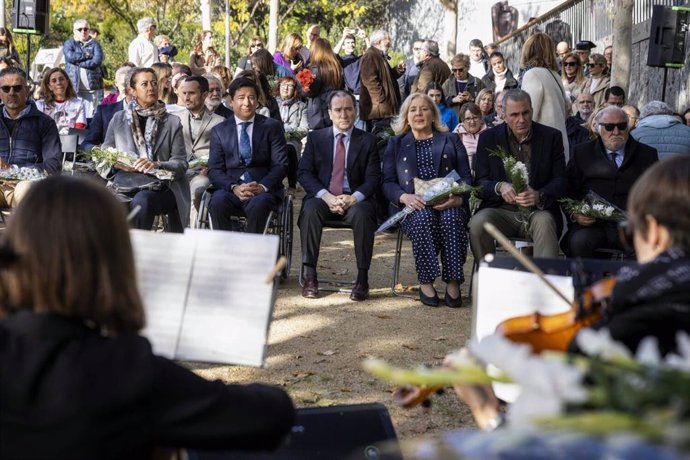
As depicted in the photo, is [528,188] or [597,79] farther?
[597,79]

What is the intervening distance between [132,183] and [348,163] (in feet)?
5.99

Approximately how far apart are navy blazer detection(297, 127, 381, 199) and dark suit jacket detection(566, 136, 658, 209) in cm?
170

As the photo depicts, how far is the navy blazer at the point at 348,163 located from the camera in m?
8.80

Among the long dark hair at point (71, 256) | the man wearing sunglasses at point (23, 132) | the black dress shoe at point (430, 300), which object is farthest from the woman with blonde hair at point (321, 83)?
the long dark hair at point (71, 256)

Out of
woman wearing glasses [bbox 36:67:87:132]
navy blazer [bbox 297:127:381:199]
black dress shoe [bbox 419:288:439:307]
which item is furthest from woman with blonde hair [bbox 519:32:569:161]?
woman wearing glasses [bbox 36:67:87:132]

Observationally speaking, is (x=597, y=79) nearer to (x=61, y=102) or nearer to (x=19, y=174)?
(x=61, y=102)

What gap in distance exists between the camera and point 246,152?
29.4 feet

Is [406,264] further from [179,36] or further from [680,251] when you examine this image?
[179,36]

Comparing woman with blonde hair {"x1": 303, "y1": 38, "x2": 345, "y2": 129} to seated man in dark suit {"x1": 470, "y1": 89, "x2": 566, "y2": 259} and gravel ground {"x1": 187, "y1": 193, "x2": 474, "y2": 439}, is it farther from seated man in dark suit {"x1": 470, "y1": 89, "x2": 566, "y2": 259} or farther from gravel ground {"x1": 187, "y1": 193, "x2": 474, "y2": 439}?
seated man in dark suit {"x1": 470, "y1": 89, "x2": 566, "y2": 259}

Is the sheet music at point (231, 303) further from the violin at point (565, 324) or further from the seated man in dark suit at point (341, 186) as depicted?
the seated man in dark suit at point (341, 186)

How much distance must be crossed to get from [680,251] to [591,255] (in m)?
5.24

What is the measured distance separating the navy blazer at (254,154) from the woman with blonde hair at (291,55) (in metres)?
5.88

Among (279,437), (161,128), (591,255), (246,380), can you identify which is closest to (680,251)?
(279,437)

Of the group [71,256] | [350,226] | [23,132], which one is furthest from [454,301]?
[71,256]
